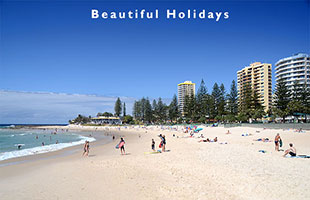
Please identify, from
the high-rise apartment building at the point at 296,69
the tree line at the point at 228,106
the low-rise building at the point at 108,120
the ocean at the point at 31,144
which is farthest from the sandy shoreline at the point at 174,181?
the low-rise building at the point at 108,120

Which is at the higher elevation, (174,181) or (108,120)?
(174,181)

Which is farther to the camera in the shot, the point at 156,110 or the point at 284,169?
the point at 156,110

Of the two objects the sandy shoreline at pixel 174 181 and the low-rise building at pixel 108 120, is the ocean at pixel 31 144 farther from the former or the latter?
the low-rise building at pixel 108 120

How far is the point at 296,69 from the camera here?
61.0 meters

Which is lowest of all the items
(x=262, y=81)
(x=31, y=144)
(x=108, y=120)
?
(x=108, y=120)

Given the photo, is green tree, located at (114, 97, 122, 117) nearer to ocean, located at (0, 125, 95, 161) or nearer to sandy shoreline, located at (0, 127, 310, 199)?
ocean, located at (0, 125, 95, 161)

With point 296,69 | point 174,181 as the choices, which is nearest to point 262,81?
point 296,69

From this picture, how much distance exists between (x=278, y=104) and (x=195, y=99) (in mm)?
24191

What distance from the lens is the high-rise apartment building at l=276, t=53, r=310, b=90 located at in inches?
2340

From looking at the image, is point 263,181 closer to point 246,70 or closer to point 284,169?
point 284,169

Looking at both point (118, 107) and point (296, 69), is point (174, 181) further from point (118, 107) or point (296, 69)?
point (118, 107)

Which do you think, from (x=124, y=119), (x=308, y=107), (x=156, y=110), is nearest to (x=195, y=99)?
(x=156, y=110)

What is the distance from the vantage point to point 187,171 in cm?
780

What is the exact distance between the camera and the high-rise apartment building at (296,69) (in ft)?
195
